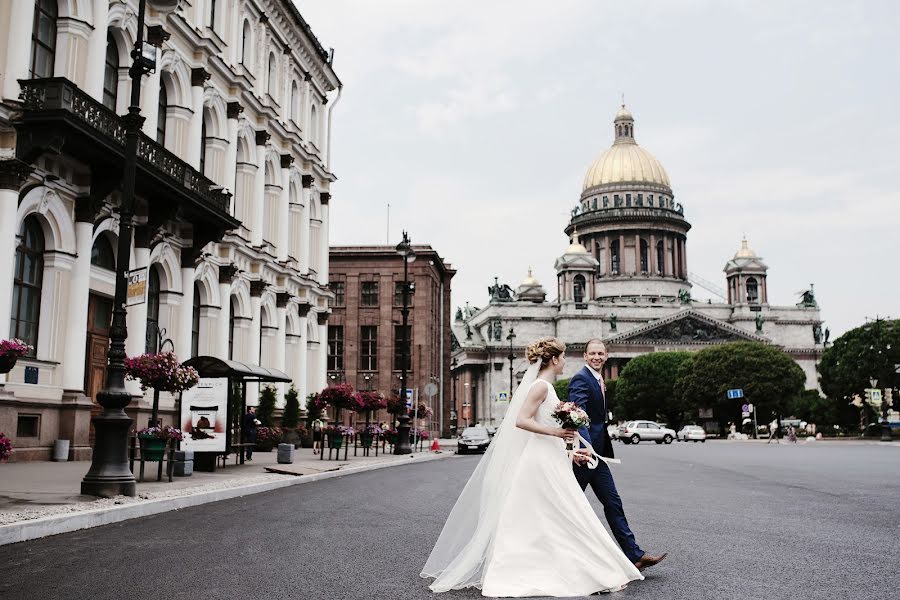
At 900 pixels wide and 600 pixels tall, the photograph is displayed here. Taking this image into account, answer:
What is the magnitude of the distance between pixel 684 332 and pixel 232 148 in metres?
109

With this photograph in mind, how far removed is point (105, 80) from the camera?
25.1m

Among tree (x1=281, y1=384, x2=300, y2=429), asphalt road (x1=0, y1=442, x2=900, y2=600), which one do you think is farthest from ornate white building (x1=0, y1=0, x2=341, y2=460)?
asphalt road (x1=0, y1=442, x2=900, y2=600)

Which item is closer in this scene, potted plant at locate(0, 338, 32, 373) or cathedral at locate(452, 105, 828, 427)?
potted plant at locate(0, 338, 32, 373)

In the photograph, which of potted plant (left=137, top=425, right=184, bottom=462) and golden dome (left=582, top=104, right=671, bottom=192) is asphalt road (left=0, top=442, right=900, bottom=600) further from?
golden dome (left=582, top=104, right=671, bottom=192)

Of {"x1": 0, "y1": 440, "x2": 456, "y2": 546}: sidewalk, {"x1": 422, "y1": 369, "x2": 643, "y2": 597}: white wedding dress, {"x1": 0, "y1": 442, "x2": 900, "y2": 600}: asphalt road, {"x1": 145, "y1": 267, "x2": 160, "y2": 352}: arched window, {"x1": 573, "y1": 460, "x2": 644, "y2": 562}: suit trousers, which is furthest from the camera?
{"x1": 145, "y1": 267, "x2": 160, "y2": 352}: arched window

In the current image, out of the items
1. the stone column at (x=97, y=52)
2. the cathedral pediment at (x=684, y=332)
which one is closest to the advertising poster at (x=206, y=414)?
the stone column at (x=97, y=52)

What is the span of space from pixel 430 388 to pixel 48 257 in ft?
69.7

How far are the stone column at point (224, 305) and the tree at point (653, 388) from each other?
265 ft

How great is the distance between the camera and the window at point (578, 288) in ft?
459

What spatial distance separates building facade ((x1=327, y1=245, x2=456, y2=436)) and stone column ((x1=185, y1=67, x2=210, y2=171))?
4313 cm

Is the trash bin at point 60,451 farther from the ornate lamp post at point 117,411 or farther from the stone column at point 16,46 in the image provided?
the ornate lamp post at point 117,411

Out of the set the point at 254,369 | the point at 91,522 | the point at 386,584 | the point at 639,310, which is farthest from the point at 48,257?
the point at 639,310

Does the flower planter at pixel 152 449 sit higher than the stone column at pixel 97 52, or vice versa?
the stone column at pixel 97 52

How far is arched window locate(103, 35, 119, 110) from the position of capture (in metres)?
25.1
